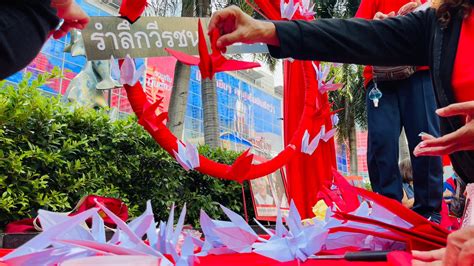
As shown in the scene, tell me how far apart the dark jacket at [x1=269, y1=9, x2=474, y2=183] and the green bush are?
204 cm

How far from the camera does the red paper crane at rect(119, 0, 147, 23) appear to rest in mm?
2200

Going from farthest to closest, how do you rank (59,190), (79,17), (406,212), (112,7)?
(112,7), (59,190), (79,17), (406,212)

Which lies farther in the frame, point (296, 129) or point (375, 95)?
point (296, 129)

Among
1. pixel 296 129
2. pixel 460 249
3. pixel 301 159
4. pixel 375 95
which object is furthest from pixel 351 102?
pixel 460 249

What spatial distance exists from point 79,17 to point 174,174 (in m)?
2.56

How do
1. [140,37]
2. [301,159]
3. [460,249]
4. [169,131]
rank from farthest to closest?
[301,159], [140,37], [169,131], [460,249]

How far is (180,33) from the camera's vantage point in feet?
8.12

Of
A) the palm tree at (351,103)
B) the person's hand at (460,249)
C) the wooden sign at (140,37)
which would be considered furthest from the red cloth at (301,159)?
the palm tree at (351,103)

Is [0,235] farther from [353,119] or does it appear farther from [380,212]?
[353,119]

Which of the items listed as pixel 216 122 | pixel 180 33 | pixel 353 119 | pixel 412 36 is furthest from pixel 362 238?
pixel 353 119

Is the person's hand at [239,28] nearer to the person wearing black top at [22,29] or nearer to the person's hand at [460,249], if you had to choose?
the person wearing black top at [22,29]

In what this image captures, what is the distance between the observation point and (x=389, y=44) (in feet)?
4.31

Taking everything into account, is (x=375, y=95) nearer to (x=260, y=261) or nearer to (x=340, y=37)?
(x=340, y=37)

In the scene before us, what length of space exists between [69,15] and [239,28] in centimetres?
54
